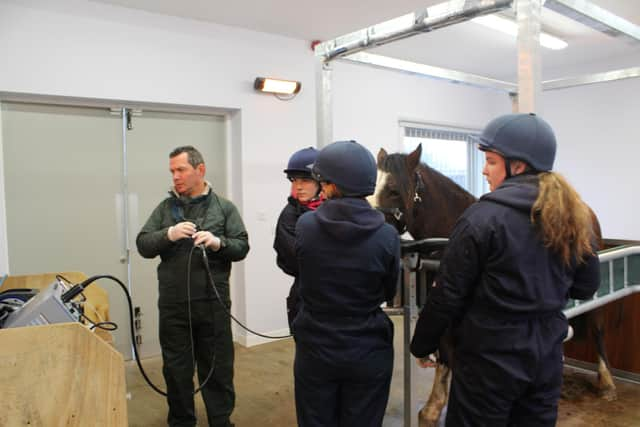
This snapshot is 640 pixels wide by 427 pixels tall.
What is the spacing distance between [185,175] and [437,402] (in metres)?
1.66

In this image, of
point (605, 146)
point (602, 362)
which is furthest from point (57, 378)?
point (605, 146)

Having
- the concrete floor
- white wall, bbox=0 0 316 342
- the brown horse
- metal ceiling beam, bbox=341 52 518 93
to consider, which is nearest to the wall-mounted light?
white wall, bbox=0 0 316 342

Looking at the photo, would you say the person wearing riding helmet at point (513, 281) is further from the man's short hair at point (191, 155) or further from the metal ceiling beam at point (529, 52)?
the man's short hair at point (191, 155)

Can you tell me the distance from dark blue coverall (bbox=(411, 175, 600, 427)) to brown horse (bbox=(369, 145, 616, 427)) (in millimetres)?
668

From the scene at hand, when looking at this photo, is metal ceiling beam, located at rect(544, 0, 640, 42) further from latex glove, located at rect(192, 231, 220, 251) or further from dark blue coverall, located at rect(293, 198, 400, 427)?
latex glove, located at rect(192, 231, 220, 251)

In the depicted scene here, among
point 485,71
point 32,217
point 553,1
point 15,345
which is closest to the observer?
point 15,345

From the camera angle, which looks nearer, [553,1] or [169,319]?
[553,1]

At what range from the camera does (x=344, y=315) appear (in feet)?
4.63

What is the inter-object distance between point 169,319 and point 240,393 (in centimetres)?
99

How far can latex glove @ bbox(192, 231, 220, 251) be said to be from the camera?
2.18 meters

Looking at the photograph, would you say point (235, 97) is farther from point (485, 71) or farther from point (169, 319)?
point (485, 71)

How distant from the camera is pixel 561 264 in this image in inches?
Result: 50.2

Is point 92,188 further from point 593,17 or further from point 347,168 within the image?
point 593,17

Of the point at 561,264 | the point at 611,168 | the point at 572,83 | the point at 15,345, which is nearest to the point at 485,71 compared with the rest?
the point at 611,168
